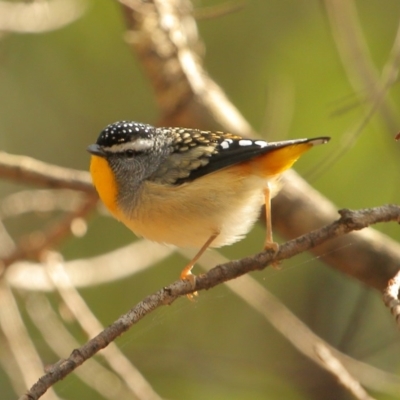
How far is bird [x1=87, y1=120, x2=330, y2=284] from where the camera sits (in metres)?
3.39

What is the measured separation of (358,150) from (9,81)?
411 cm

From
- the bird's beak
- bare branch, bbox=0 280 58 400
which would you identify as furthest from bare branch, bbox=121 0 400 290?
bare branch, bbox=0 280 58 400

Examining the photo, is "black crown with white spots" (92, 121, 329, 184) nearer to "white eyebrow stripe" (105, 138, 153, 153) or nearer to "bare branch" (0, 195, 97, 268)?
"white eyebrow stripe" (105, 138, 153, 153)

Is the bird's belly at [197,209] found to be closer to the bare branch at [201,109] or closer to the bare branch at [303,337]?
the bare branch at [201,109]

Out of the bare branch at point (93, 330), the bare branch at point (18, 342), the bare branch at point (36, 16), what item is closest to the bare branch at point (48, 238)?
the bare branch at point (93, 330)

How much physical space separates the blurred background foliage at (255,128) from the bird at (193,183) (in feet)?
4.55

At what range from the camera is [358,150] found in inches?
246

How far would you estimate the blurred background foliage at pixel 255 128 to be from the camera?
573cm

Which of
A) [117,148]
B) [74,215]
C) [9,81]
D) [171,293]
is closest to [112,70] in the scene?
[9,81]

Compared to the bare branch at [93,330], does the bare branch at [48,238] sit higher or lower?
higher

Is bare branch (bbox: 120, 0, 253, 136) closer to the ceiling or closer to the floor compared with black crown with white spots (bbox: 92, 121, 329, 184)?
closer to the ceiling

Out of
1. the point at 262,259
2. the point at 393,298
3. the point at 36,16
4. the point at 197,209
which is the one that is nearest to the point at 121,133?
the point at 197,209

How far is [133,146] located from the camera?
3809mm

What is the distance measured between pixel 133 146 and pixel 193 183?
0.53 metres
